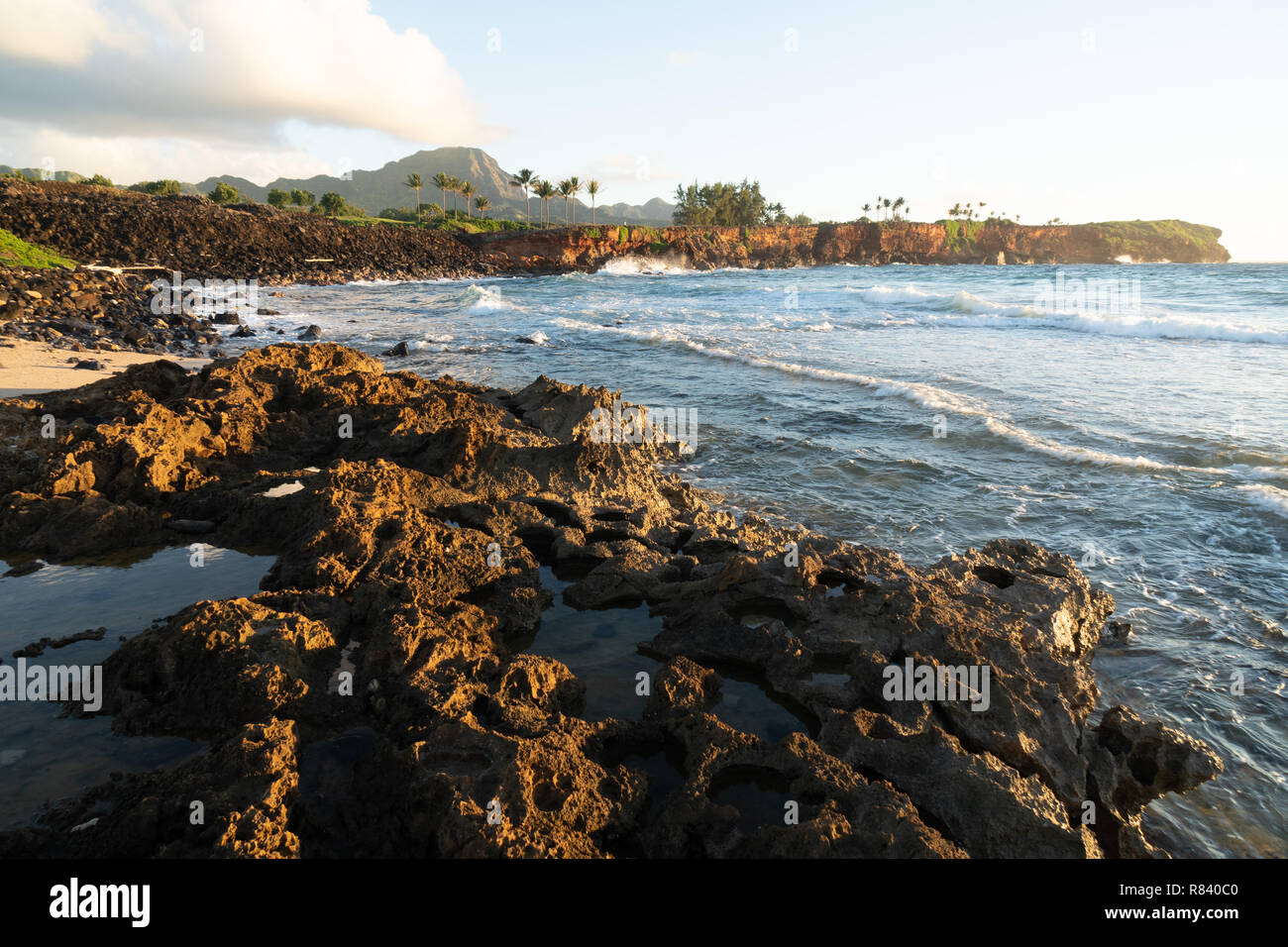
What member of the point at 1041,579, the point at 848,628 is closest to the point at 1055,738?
the point at 848,628

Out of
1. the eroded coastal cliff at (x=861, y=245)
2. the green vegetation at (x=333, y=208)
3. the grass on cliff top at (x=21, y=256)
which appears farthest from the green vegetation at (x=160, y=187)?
the grass on cliff top at (x=21, y=256)

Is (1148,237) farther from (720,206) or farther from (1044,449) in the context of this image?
(1044,449)

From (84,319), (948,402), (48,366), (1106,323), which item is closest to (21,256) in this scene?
(84,319)

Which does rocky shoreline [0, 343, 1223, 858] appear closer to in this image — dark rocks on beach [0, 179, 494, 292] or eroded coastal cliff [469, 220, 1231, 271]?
dark rocks on beach [0, 179, 494, 292]

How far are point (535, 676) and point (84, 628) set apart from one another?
3666mm

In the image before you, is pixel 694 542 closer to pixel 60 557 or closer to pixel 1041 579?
pixel 1041 579

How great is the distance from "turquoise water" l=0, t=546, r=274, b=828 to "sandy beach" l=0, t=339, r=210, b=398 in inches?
263

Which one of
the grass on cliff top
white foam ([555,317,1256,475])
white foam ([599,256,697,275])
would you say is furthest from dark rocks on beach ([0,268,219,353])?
white foam ([599,256,697,275])

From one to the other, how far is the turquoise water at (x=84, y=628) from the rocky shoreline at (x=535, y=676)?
0.74 ft

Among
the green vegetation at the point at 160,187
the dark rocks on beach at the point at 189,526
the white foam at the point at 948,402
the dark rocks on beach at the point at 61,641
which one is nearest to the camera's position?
the dark rocks on beach at the point at 61,641

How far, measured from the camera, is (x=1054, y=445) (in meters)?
11.0

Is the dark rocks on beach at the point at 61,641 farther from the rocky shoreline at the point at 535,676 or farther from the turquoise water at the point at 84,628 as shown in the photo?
the rocky shoreline at the point at 535,676

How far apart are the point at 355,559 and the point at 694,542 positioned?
3.26m

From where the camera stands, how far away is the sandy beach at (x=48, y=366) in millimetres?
11328
